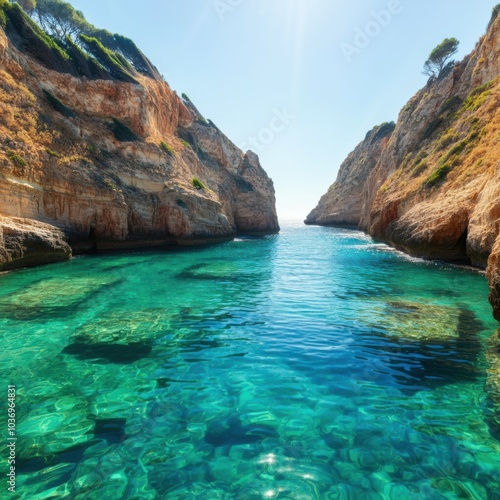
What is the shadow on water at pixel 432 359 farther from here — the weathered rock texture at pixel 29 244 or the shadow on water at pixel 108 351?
the weathered rock texture at pixel 29 244

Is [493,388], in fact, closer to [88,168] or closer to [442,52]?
[88,168]

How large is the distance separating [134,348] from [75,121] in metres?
31.4

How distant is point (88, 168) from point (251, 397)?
28914 mm

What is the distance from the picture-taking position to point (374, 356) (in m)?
7.19

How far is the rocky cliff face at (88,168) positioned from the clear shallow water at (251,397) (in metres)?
12.7

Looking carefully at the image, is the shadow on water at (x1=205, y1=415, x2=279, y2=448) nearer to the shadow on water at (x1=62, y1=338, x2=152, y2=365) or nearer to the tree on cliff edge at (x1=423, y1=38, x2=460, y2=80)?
the shadow on water at (x1=62, y1=338, x2=152, y2=365)

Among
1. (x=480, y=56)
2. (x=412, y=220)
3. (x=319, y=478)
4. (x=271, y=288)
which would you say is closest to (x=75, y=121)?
(x=271, y=288)

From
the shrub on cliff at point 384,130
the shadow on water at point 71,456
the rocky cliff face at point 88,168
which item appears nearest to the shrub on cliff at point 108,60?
the rocky cliff face at point 88,168

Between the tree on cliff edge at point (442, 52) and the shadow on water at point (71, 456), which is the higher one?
the tree on cliff edge at point (442, 52)

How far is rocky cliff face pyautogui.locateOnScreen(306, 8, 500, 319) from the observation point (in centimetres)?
1738

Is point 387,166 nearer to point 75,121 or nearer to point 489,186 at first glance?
point 489,186

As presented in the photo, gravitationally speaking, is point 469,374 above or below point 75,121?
below

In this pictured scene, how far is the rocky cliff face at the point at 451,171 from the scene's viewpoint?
17.4 metres

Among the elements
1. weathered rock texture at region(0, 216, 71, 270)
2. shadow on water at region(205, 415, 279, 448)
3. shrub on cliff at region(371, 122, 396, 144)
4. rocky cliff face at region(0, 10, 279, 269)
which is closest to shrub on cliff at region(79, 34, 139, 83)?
rocky cliff face at region(0, 10, 279, 269)
